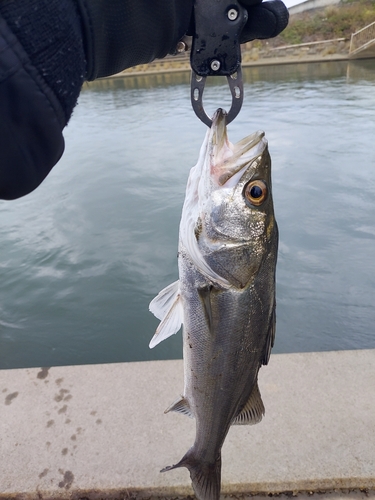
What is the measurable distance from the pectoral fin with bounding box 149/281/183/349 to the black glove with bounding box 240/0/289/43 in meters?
0.98

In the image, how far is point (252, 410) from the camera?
63.8 inches

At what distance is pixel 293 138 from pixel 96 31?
9057 mm

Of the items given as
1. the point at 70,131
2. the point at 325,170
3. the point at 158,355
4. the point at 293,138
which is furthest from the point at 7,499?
the point at 70,131

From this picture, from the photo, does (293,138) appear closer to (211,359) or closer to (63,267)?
(63,267)

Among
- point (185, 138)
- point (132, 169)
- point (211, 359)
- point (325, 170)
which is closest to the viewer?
point (211, 359)

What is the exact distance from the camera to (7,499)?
1.95m

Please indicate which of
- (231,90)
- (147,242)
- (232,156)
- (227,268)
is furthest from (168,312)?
(147,242)

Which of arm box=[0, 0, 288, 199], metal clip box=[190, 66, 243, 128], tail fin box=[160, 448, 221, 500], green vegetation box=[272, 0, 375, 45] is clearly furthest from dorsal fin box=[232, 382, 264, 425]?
green vegetation box=[272, 0, 375, 45]

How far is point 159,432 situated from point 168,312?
3.08ft

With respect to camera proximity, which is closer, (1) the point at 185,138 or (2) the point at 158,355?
(2) the point at 158,355

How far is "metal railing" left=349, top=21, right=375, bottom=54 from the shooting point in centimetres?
2314

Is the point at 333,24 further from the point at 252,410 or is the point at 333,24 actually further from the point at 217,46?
the point at 252,410

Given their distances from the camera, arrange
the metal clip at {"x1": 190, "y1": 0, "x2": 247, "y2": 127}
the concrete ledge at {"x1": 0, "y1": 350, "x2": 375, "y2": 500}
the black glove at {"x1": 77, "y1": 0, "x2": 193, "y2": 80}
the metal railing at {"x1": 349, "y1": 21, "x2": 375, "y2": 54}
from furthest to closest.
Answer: the metal railing at {"x1": 349, "y1": 21, "x2": 375, "y2": 54}, the concrete ledge at {"x1": 0, "y1": 350, "x2": 375, "y2": 500}, the metal clip at {"x1": 190, "y1": 0, "x2": 247, "y2": 127}, the black glove at {"x1": 77, "y1": 0, "x2": 193, "y2": 80}

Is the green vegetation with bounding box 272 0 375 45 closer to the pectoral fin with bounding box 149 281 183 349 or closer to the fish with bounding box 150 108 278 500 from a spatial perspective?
the fish with bounding box 150 108 278 500
